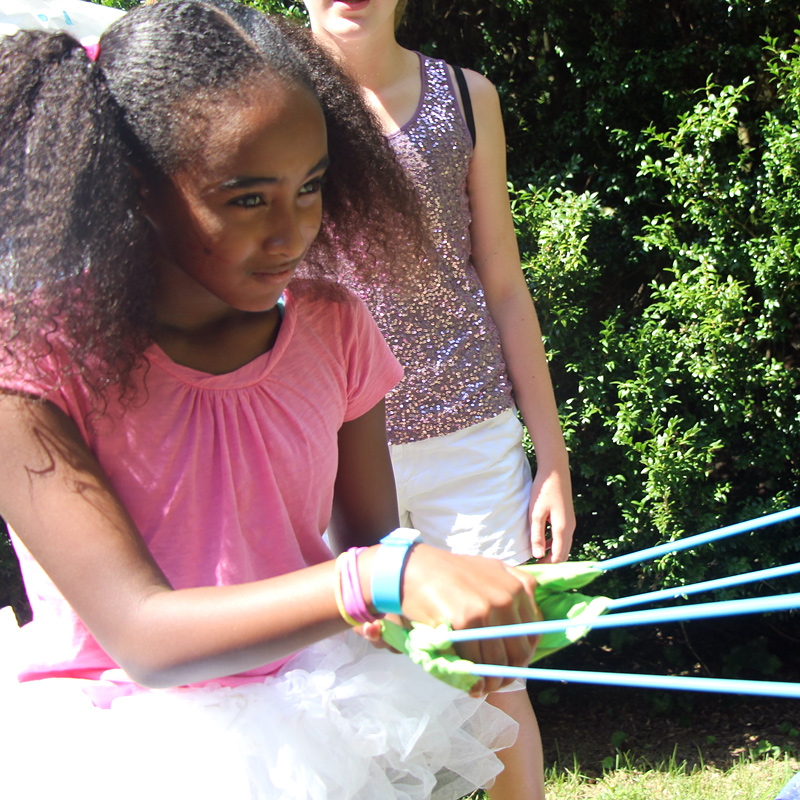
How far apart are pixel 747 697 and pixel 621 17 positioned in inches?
106

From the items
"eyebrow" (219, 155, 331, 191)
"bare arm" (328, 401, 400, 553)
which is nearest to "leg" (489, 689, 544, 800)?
"bare arm" (328, 401, 400, 553)

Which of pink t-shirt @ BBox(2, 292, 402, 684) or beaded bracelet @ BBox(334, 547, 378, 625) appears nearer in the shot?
beaded bracelet @ BBox(334, 547, 378, 625)

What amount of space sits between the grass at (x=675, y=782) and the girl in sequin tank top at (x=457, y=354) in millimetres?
868

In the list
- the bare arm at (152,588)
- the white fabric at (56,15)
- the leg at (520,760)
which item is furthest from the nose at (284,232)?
the leg at (520,760)

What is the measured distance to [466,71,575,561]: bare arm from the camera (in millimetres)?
2389

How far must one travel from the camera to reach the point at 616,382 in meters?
3.16

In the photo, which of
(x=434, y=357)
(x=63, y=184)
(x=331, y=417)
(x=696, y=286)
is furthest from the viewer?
(x=696, y=286)

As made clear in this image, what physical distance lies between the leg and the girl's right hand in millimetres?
1207

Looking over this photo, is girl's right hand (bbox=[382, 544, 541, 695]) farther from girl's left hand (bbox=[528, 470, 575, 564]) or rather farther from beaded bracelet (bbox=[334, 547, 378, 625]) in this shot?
girl's left hand (bbox=[528, 470, 575, 564])

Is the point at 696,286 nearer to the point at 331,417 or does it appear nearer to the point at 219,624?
the point at 331,417

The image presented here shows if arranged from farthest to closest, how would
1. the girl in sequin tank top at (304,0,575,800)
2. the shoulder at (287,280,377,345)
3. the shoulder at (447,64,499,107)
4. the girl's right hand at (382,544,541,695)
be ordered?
1. the shoulder at (447,64,499,107)
2. the girl in sequin tank top at (304,0,575,800)
3. the shoulder at (287,280,377,345)
4. the girl's right hand at (382,544,541,695)

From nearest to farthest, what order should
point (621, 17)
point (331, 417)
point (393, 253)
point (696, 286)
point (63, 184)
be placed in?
point (63, 184)
point (331, 417)
point (393, 253)
point (696, 286)
point (621, 17)

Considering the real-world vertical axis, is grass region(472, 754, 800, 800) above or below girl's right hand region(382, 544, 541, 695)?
below

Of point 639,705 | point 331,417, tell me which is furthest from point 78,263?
point 639,705
